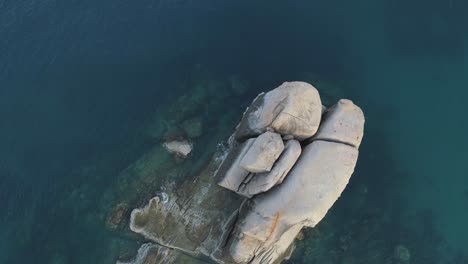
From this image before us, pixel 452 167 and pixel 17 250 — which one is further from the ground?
pixel 452 167

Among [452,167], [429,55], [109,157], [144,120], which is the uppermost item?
[429,55]

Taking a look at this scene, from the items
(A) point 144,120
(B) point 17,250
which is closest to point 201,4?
(A) point 144,120

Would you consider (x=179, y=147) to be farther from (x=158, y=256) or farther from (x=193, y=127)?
(x=158, y=256)

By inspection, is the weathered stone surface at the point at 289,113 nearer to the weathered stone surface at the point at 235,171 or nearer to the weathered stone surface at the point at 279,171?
the weathered stone surface at the point at 279,171

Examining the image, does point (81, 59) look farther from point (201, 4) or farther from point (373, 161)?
point (373, 161)

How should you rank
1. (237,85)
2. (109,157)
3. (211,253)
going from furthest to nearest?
(237,85)
(109,157)
(211,253)

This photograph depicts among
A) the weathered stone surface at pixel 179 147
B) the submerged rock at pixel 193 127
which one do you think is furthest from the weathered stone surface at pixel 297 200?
the submerged rock at pixel 193 127
